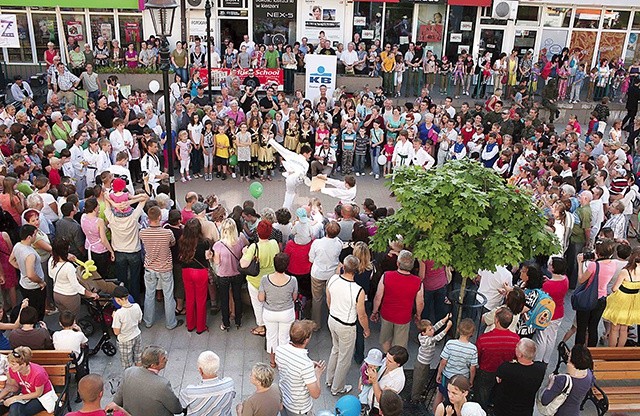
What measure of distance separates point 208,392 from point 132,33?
18433 mm

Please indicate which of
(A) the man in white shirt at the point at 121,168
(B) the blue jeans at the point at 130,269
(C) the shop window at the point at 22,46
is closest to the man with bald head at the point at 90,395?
(B) the blue jeans at the point at 130,269

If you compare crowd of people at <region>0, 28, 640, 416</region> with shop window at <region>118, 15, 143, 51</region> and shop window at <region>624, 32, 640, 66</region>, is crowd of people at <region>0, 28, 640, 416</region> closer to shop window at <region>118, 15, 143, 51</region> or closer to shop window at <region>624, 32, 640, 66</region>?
shop window at <region>118, 15, 143, 51</region>

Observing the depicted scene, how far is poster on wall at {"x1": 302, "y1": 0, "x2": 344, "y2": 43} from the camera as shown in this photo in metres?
21.4

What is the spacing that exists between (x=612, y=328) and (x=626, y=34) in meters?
18.6

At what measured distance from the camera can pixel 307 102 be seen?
49.7ft

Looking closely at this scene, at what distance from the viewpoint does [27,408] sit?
5840 millimetres

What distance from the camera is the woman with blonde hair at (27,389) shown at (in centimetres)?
577

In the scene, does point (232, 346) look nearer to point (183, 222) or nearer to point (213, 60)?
point (183, 222)

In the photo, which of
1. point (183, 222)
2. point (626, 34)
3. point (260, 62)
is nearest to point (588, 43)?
point (626, 34)

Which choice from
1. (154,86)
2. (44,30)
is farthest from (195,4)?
(44,30)

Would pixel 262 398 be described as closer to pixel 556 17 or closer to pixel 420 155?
pixel 420 155

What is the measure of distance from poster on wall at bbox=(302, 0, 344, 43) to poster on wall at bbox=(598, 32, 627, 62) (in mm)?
9776

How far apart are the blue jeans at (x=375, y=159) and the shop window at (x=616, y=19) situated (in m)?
13.3

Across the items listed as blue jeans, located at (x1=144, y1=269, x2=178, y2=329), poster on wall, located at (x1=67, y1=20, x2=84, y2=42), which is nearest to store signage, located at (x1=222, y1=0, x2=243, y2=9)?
poster on wall, located at (x1=67, y1=20, x2=84, y2=42)
